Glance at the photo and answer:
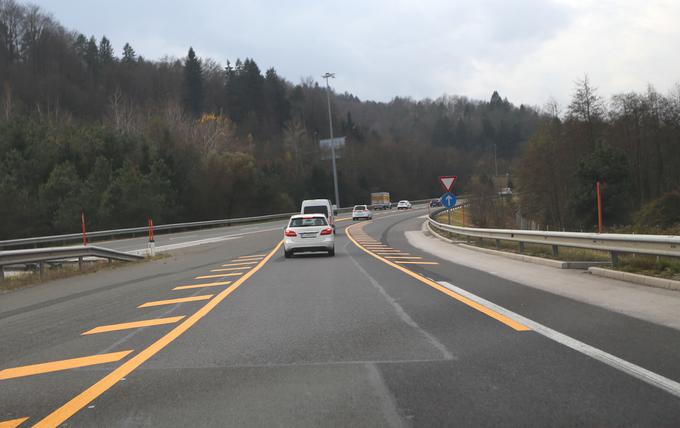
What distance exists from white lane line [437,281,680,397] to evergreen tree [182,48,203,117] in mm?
96713

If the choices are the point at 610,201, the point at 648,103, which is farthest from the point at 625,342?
the point at 648,103

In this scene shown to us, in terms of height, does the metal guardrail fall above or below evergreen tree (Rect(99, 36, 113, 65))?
below

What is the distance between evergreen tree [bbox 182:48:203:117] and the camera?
10044 cm

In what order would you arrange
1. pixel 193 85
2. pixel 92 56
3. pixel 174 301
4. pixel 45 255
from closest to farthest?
pixel 174 301
pixel 45 255
pixel 92 56
pixel 193 85

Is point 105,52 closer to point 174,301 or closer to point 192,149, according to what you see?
point 192,149

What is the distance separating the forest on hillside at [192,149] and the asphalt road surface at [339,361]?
134 ft

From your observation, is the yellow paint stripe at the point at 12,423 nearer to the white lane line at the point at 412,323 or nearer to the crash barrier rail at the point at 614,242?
the white lane line at the point at 412,323

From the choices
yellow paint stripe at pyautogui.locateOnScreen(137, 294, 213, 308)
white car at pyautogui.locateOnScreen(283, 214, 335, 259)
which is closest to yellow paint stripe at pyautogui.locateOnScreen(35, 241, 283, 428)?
yellow paint stripe at pyautogui.locateOnScreen(137, 294, 213, 308)

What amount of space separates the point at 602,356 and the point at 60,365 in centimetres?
529

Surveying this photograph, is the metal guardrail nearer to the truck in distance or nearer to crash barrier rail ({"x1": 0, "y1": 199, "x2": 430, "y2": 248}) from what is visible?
crash barrier rail ({"x1": 0, "y1": 199, "x2": 430, "y2": 248})

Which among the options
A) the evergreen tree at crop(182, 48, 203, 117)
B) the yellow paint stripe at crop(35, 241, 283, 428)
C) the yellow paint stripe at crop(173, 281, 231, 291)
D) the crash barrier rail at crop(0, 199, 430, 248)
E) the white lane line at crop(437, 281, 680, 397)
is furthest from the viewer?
the evergreen tree at crop(182, 48, 203, 117)

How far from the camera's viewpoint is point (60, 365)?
615 centimetres

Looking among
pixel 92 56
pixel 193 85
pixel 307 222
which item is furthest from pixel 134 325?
pixel 193 85

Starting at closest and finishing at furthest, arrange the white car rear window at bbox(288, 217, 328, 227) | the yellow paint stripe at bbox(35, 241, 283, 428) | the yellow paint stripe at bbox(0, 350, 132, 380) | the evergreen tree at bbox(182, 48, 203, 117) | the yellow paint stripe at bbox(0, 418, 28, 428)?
1. the yellow paint stripe at bbox(0, 418, 28, 428)
2. the yellow paint stripe at bbox(35, 241, 283, 428)
3. the yellow paint stripe at bbox(0, 350, 132, 380)
4. the white car rear window at bbox(288, 217, 328, 227)
5. the evergreen tree at bbox(182, 48, 203, 117)
